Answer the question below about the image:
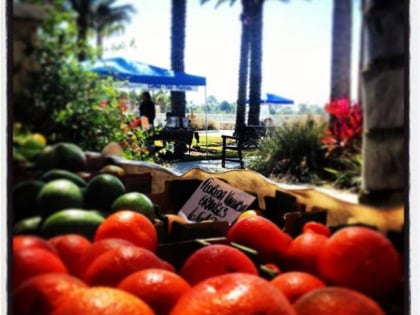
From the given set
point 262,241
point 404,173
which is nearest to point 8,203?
point 262,241

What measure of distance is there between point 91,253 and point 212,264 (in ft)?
0.70

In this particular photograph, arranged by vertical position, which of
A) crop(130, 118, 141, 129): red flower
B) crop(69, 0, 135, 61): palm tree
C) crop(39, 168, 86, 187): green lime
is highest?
crop(69, 0, 135, 61): palm tree

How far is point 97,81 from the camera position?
3.38 feet

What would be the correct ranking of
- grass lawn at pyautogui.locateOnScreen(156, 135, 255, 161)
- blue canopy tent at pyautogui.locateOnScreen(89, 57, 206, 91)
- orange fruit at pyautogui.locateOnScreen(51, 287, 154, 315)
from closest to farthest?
orange fruit at pyautogui.locateOnScreen(51, 287, 154, 315)
blue canopy tent at pyautogui.locateOnScreen(89, 57, 206, 91)
grass lawn at pyautogui.locateOnScreen(156, 135, 255, 161)

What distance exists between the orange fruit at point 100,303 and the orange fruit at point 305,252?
1.01ft

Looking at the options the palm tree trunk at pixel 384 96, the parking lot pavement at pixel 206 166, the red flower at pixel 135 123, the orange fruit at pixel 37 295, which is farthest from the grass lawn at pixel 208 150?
the orange fruit at pixel 37 295

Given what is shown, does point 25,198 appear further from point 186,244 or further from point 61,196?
point 186,244

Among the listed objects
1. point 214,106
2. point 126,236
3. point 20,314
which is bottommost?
point 20,314

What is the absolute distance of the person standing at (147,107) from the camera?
1.09 metres

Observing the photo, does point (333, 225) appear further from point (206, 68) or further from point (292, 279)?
point (206, 68)

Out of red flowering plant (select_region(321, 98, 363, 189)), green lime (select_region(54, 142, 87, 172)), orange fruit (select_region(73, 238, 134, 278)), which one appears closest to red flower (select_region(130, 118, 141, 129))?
green lime (select_region(54, 142, 87, 172))

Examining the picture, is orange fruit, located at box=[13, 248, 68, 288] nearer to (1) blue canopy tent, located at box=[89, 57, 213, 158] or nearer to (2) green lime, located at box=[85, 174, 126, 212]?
(2) green lime, located at box=[85, 174, 126, 212]

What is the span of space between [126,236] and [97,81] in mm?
275

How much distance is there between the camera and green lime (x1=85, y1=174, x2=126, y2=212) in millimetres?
1064
